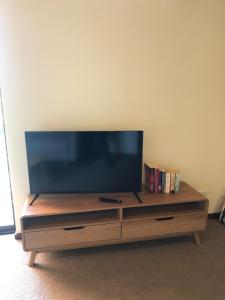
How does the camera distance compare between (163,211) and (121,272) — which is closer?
(121,272)

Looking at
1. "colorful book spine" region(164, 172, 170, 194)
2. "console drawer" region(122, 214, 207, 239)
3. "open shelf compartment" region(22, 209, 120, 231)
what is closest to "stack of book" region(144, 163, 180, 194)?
"colorful book spine" region(164, 172, 170, 194)

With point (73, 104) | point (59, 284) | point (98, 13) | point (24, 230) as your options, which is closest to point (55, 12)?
point (98, 13)

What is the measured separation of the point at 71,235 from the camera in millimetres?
1954

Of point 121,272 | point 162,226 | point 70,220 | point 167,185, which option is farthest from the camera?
point 167,185

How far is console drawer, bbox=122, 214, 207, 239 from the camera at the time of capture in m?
2.06

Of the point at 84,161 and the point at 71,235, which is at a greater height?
the point at 84,161

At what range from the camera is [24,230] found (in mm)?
1865

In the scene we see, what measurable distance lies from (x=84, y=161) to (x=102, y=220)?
22.1 inches

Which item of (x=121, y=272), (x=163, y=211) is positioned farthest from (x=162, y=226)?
(x=121, y=272)

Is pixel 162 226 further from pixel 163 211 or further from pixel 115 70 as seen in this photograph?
pixel 115 70

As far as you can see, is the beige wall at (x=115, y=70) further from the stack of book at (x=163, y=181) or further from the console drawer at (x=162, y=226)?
the console drawer at (x=162, y=226)

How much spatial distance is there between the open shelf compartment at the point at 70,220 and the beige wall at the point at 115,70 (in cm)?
43

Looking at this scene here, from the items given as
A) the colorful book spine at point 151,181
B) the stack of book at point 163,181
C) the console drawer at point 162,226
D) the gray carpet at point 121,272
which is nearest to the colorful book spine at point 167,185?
the stack of book at point 163,181

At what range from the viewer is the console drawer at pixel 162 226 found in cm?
206
